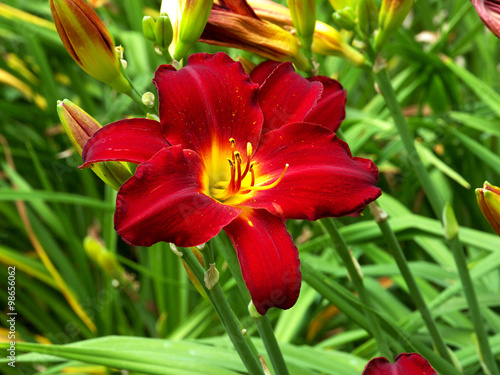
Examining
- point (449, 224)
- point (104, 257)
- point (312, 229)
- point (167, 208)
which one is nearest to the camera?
point (167, 208)

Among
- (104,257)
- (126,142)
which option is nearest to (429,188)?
(126,142)

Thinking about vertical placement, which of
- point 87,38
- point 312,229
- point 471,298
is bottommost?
point 312,229

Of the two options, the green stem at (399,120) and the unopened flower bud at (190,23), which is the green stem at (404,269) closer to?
the green stem at (399,120)

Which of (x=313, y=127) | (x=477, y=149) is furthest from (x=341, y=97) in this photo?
(x=477, y=149)

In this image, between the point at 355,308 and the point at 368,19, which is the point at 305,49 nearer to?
the point at 368,19

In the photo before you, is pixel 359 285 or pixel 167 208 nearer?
pixel 167 208

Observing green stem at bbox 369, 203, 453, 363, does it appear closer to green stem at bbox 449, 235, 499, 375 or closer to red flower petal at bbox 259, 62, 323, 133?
green stem at bbox 449, 235, 499, 375

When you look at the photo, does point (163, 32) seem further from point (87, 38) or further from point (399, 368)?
point (399, 368)
